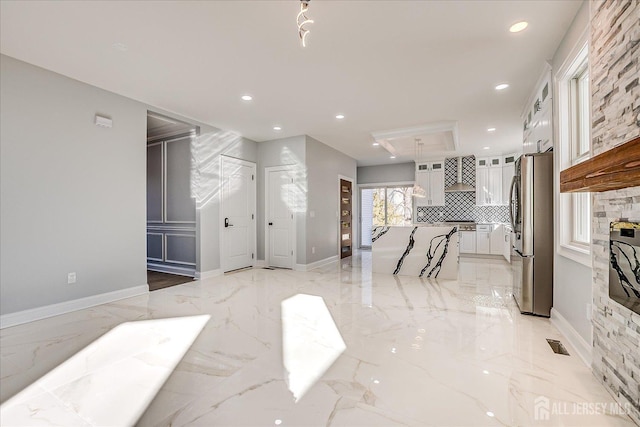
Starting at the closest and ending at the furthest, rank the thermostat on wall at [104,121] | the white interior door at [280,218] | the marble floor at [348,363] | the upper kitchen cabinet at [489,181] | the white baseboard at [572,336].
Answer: the marble floor at [348,363] < the white baseboard at [572,336] < the thermostat on wall at [104,121] < the white interior door at [280,218] < the upper kitchen cabinet at [489,181]

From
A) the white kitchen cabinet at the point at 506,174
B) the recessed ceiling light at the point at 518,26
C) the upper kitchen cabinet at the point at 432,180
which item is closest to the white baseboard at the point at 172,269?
the recessed ceiling light at the point at 518,26

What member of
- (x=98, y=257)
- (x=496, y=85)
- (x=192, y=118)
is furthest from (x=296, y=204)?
(x=496, y=85)

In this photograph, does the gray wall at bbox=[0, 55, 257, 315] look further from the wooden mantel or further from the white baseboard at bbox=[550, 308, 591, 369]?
the white baseboard at bbox=[550, 308, 591, 369]

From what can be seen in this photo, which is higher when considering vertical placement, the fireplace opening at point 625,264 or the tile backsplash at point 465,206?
the tile backsplash at point 465,206

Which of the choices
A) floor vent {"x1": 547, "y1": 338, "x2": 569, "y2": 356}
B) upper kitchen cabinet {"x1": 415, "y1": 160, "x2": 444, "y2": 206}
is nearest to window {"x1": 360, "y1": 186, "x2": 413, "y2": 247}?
upper kitchen cabinet {"x1": 415, "y1": 160, "x2": 444, "y2": 206}

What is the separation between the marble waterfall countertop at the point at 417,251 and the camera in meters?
5.01

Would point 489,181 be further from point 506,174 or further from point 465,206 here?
point 465,206

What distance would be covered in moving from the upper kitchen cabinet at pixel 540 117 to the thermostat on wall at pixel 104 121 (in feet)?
16.6

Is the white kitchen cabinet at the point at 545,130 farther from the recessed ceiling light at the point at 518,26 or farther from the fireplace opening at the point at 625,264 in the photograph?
the fireplace opening at the point at 625,264

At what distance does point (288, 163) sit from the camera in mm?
6035

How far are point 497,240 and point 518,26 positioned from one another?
5821 millimetres

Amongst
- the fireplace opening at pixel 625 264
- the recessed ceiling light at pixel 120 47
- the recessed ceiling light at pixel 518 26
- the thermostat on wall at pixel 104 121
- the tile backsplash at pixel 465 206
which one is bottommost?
the fireplace opening at pixel 625 264

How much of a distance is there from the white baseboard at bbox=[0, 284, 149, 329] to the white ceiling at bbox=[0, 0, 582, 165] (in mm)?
2569

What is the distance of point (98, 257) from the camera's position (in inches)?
145
